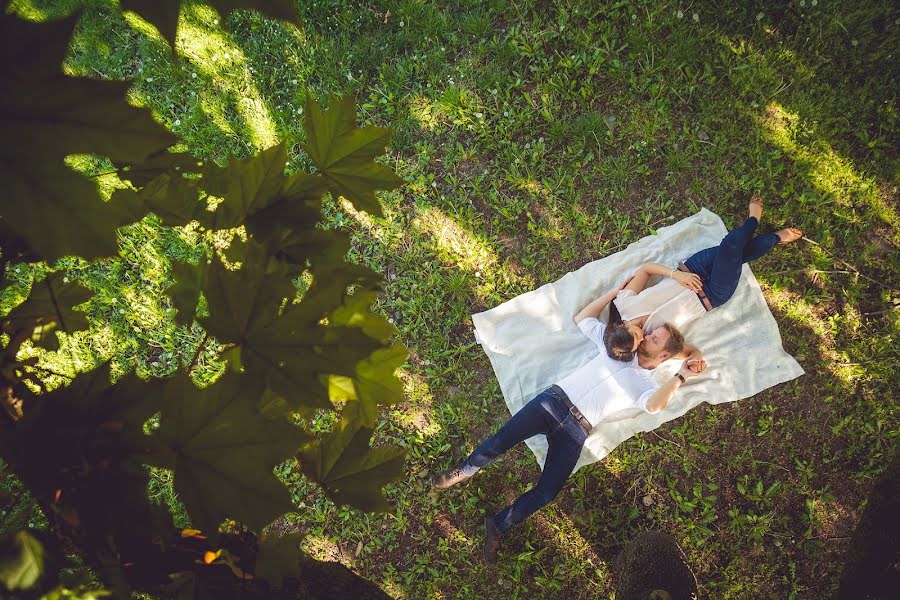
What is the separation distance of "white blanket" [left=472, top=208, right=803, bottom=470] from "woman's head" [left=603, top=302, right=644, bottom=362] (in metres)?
0.22

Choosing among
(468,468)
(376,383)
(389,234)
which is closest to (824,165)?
(389,234)

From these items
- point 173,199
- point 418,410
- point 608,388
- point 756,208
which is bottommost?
point 418,410

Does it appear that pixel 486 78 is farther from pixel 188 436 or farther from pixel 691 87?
pixel 188 436

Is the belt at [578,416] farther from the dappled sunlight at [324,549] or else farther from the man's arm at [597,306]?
the dappled sunlight at [324,549]

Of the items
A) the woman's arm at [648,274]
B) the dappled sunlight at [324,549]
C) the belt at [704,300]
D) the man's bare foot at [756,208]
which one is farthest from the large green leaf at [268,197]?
the man's bare foot at [756,208]

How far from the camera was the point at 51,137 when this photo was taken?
25.9 inches

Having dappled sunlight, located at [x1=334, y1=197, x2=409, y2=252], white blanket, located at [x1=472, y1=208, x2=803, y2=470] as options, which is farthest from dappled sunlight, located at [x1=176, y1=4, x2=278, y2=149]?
white blanket, located at [x1=472, y1=208, x2=803, y2=470]

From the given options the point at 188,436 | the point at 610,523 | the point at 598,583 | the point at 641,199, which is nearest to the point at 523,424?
the point at 610,523

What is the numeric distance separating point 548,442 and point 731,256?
168 cm

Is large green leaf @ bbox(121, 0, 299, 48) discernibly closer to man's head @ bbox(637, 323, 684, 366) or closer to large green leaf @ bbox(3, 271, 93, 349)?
large green leaf @ bbox(3, 271, 93, 349)

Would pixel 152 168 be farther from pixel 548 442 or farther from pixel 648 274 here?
pixel 648 274

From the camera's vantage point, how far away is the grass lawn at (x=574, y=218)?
3430mm

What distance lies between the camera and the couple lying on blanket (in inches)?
130

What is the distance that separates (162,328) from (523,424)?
9.01ft
